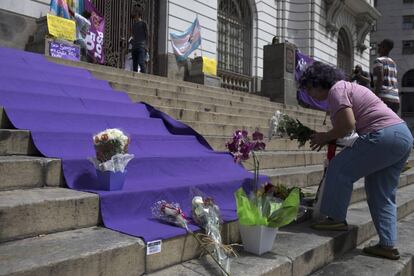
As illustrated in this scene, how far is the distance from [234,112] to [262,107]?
2100 mm

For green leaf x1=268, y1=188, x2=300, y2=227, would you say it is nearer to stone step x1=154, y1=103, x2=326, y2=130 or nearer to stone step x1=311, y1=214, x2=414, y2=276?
stone step x1=311, y1=214, x2=414, y2=276

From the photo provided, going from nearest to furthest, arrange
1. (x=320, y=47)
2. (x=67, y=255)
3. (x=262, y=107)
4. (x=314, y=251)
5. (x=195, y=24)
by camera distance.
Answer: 1. (x=67, y=255)
2. (x=314, y=251)
3. (x=262, y=107)
4. (x=195, y=24)
5. (x=320, y=47)

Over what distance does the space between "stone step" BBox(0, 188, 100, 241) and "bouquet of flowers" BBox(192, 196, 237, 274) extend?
2.38 ft

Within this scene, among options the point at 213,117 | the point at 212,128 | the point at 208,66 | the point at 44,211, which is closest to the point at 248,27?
the point at 208,66

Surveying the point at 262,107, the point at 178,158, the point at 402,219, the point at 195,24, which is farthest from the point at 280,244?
the point at 195,24

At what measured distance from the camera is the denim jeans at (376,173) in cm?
393

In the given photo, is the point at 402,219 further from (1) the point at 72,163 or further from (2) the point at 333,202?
(1) the point at 72,163

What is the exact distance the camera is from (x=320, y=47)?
22.9m

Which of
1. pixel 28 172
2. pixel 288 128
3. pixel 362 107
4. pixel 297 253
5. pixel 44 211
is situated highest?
pixel 362 107

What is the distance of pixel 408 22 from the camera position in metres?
44.1

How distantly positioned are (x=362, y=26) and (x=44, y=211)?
27548 millimetres

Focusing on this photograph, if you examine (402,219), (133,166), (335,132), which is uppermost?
(335,132)

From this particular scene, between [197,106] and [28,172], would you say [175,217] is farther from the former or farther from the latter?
[197,106]

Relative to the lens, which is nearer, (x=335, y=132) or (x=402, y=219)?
(x=335, y=132)
